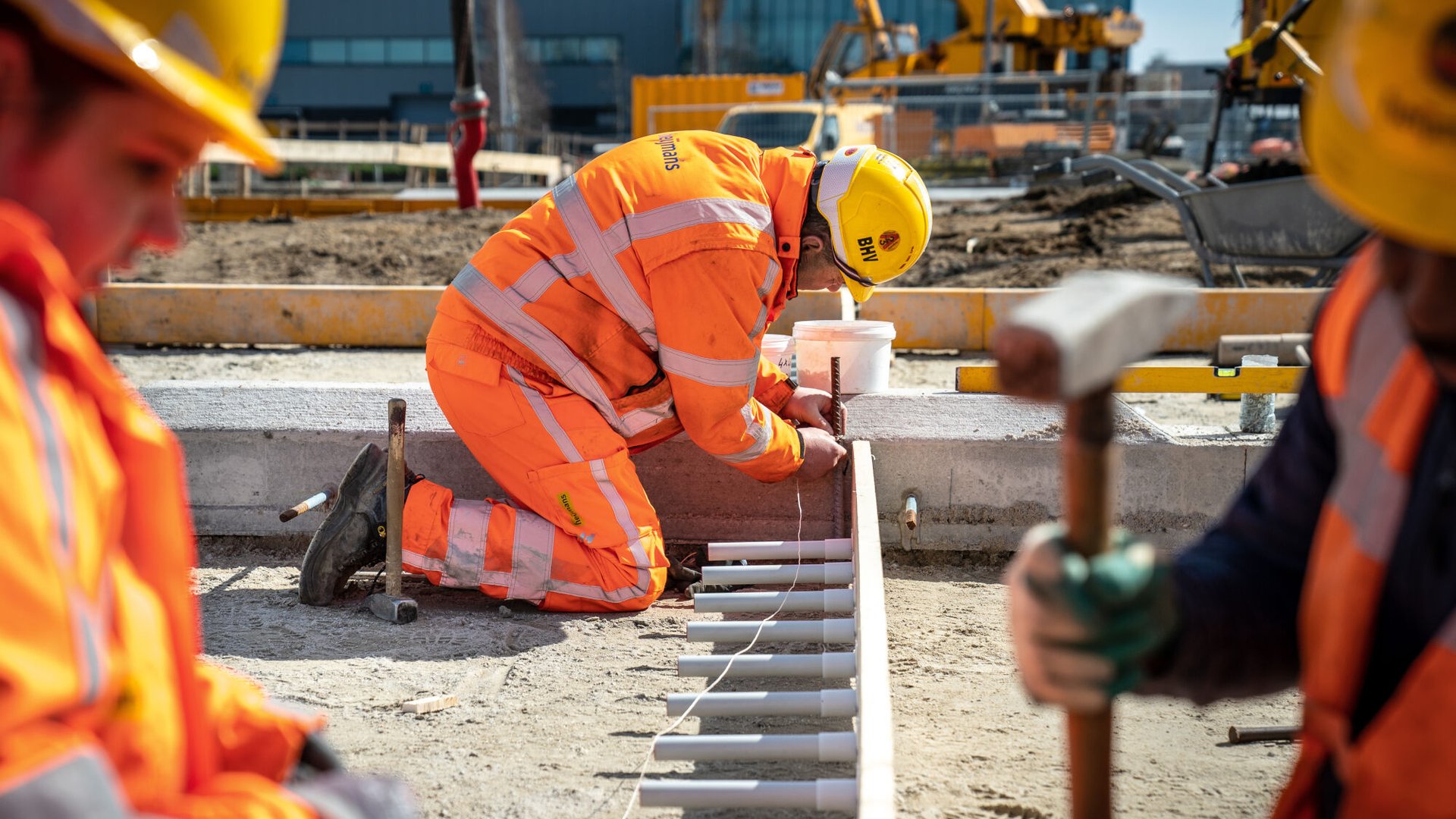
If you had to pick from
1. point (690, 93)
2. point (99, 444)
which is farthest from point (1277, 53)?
point (690, 93)

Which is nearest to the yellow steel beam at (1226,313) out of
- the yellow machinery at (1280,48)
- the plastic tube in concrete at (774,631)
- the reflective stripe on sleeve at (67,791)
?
the yellow machinery at (1280,48)

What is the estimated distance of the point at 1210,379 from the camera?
4.55 metres

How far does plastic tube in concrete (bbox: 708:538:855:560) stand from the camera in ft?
14.0

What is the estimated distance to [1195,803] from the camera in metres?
2.94

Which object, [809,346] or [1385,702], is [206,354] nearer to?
[809,346]

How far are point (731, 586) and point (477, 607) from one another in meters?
0.97

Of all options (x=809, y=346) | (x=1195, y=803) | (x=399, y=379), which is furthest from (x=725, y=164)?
(x=399, y=379)

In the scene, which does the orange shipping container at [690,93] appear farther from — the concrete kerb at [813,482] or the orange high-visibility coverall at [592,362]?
the orange high-visibility coverall at [592,362]

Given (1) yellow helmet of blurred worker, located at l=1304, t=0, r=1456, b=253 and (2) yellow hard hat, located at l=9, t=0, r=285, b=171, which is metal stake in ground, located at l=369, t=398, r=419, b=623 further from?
(1) yellow helmet of blurred worker, located at l=1304, t=0, r=1456, b=253

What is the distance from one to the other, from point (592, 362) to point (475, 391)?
41 cm

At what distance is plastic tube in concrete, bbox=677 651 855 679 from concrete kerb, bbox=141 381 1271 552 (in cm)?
133

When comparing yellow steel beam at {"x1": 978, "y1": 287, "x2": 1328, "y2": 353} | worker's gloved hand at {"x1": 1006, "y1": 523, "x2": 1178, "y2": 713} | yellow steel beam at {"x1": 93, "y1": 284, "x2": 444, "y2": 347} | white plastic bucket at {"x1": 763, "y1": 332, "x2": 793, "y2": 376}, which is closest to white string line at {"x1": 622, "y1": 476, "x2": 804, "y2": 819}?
white plastic bucket at {"x1": 763, "y1": 332, "x2": 793, "y2": 376}

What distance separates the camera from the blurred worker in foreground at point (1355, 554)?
1230 millimetres

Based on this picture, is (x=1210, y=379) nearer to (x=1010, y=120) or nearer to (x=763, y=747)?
(x=763, y=747)
